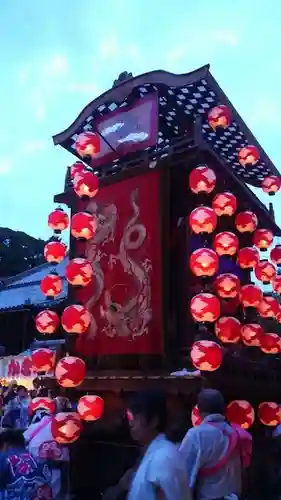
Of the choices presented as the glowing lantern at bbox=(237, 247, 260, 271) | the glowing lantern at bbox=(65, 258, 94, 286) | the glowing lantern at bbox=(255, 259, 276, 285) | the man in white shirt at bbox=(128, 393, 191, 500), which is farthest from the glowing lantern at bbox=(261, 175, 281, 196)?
the man in white shirt at bbox=(128, 393, 191, 500)

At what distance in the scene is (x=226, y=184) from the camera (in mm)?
9602

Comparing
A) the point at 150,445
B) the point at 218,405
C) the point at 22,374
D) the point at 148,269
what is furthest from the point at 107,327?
the point at 22,374

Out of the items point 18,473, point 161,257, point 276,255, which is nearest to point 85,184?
point 161,257

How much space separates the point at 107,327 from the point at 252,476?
128 inches

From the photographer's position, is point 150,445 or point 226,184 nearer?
point 150,445

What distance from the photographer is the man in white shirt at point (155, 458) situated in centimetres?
285

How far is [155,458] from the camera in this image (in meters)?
2.92

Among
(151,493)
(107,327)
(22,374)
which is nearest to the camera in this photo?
(151,493)

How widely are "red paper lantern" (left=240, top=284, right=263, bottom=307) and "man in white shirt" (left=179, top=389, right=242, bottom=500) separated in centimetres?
429

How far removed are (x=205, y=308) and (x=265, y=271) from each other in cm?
Result: 241

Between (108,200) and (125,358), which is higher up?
(108,200)

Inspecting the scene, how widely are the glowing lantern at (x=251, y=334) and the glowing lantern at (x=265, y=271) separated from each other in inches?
42.7

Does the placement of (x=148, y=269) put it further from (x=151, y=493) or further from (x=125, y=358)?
(x=151, y=493)

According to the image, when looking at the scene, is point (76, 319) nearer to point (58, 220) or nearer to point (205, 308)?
point (58, 220)
